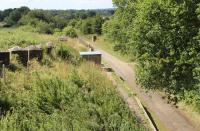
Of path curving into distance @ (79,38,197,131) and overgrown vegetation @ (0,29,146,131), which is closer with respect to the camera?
overgrown vegetation @ (0,29,146,131)

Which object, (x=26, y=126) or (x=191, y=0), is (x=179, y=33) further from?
(x=26, y=126)

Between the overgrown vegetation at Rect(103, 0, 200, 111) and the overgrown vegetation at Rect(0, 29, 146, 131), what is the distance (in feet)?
11.0

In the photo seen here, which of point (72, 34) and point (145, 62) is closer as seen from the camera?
point (145, 62)

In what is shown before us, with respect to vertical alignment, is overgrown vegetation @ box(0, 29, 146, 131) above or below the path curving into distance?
above

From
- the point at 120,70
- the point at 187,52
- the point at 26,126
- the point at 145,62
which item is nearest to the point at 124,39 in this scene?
the point at 120,70

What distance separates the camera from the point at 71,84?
2438cm

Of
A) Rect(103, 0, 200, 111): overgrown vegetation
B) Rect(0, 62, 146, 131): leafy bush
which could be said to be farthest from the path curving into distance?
Rect(0, 62, 146, 131): leafy bush

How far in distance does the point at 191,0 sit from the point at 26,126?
12.6 m

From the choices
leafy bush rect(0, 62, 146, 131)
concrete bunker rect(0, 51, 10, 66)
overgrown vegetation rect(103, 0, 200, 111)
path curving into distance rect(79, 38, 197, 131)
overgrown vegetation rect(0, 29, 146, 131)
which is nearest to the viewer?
leafy bush rect(0, 62, 146, 131)

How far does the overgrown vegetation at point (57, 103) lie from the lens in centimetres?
1864

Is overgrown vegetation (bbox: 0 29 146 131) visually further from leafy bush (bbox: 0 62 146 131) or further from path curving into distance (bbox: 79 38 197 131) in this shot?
path curving into distance (bbox: 79 38 197 131)

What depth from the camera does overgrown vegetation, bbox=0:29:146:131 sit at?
18.6 m

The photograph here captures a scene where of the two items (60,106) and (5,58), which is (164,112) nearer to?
(5,58)

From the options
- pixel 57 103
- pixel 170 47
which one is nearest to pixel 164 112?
pixel 170 47
